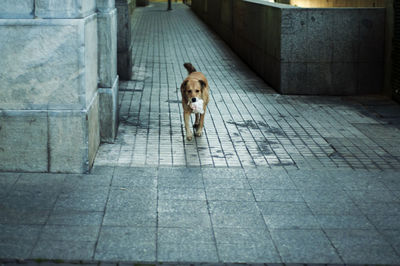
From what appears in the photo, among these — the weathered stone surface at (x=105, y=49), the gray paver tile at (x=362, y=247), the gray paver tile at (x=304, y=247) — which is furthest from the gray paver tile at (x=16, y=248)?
the weathered stone surface at (x=105, y=49)

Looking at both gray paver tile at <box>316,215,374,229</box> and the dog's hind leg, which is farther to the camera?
the dog's hind leg

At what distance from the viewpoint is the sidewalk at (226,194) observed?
509 cm

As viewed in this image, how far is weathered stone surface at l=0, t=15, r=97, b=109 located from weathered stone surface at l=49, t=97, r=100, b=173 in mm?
132

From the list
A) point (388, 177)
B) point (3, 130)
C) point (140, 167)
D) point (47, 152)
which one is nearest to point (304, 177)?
point (388, 177)

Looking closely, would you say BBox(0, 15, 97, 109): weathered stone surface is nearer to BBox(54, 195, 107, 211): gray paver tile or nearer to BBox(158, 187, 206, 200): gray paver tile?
BBox(54, 195, 107, 211): gray paver tile

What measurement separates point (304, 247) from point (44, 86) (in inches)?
137

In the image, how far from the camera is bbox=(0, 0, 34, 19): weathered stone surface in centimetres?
664

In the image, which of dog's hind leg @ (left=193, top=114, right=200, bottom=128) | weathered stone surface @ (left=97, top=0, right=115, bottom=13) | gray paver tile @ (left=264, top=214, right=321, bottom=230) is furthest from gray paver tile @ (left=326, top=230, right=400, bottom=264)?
weathered stone surface @ (left=97, top=0, right=115, bottom=13)

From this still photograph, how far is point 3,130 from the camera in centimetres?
687

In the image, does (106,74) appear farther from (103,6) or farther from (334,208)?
(334,208)

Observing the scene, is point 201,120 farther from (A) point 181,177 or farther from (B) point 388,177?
(B) point 388,177

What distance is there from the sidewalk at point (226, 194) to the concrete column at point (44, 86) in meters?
0.28

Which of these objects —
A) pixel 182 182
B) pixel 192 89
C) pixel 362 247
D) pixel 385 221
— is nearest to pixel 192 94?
pixel 192 89

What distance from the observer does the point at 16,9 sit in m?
6.66
